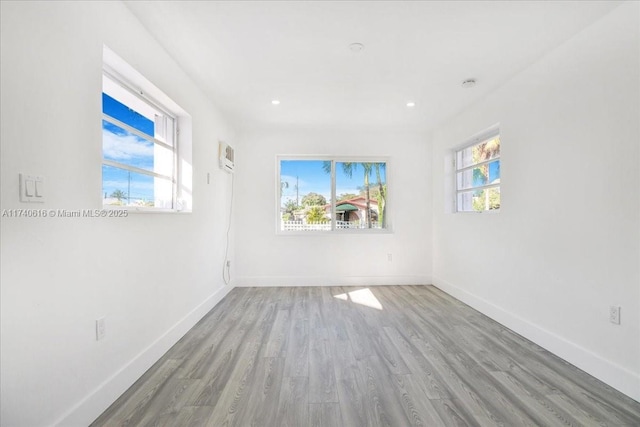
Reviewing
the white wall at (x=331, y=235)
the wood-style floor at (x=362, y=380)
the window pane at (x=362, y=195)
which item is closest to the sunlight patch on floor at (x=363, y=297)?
the white wall at (x=331, y=235)

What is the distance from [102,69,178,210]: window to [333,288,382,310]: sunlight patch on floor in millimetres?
2307

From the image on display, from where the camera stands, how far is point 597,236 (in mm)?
2031

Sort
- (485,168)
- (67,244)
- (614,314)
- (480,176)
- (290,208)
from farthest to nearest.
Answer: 1. (290,208)
2. (480,176)
3. (485,168)
4. (614,314)
5. (67,244)

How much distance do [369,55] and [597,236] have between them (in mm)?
2078

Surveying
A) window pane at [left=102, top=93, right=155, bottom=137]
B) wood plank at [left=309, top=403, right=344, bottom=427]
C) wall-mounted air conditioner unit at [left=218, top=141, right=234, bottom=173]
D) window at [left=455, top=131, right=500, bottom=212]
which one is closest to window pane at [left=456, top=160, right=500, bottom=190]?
window at [left=455, top=131, right=500, bottom=212]

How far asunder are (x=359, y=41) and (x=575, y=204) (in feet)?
6.45

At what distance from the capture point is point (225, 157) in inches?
149

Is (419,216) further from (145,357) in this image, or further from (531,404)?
(145,357)

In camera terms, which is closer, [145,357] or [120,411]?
[120,411]

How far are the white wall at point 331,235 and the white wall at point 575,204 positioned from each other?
1.46 metres

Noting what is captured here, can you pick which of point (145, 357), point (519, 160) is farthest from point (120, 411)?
point (519, 160)

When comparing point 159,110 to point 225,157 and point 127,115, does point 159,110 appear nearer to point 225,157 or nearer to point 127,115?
point 127,115

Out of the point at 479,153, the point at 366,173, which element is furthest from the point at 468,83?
the point at 366,173

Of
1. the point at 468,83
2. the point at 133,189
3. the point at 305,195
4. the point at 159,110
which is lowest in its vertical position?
the point at 133,189
